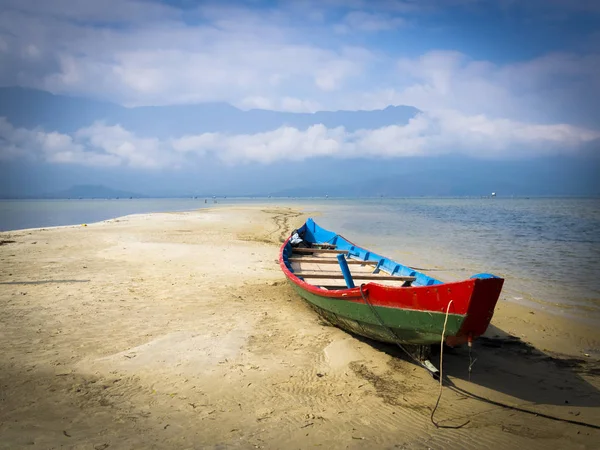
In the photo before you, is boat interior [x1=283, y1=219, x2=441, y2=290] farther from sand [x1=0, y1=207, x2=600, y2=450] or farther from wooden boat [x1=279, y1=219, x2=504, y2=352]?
sand [x1=0, y1=207, x2=600, y2=450]

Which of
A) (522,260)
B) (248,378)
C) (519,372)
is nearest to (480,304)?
(519,372)

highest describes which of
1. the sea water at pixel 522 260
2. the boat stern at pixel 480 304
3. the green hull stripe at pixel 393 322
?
the boat stern at pixel 480 304

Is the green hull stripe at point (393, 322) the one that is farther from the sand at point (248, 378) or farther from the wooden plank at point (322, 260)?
the wooden plank at point (322, 260)

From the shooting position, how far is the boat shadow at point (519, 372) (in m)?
5.14

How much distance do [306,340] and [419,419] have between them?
263cm

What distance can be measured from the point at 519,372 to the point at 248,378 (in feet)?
13.8

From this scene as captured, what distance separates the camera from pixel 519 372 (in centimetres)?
578

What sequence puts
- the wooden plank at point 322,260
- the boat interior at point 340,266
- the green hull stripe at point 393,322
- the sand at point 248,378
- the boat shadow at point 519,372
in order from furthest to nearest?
the wooden plank at point 322,260 → the boat interior at point 340,266 → the boat shadow at point 519,372 → the green hull stripe at point 393,322 → the sand at point 248,378

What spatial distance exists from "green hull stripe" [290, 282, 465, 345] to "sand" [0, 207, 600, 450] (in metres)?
0.48

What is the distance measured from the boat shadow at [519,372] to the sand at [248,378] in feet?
0.09

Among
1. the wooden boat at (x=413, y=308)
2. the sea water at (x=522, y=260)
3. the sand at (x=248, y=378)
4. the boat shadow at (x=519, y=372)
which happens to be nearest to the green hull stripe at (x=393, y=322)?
the wooden boat at (x=413, y=308)

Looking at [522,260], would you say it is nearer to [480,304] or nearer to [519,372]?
[519,372]

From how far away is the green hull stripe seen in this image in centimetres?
480

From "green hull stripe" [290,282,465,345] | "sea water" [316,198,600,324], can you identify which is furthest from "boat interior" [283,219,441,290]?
"sea water" [316,198,600,324]
